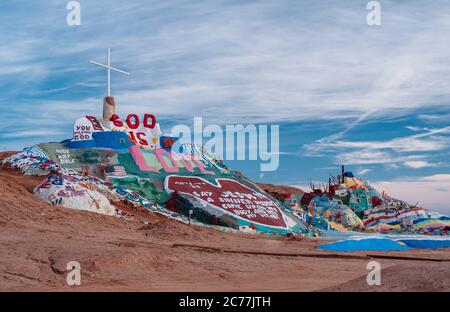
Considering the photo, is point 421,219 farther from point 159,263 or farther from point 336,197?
point 159,263

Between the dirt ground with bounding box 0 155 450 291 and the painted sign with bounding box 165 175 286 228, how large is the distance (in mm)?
9444

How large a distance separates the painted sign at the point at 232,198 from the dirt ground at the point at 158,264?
9.44 meters

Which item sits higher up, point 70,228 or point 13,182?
point 13,182

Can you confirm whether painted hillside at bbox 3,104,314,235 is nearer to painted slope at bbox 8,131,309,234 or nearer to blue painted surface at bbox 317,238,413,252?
painted slope at bbox 8,131,309,234

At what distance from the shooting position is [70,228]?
26984 mm

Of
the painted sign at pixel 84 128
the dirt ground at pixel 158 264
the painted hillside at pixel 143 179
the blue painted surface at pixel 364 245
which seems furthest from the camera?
the painted sign at pixel 84 128

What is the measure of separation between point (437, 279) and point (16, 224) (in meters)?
19.9

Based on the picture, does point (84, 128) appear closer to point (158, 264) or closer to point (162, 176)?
point (162, 176)

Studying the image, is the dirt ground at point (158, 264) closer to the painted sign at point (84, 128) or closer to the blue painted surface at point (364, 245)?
the blue painted surface at point (364, 245)

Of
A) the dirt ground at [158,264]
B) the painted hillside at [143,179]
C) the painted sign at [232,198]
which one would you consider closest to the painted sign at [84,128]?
the painted hillside at [143,179]

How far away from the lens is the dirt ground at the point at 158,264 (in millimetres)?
14547
